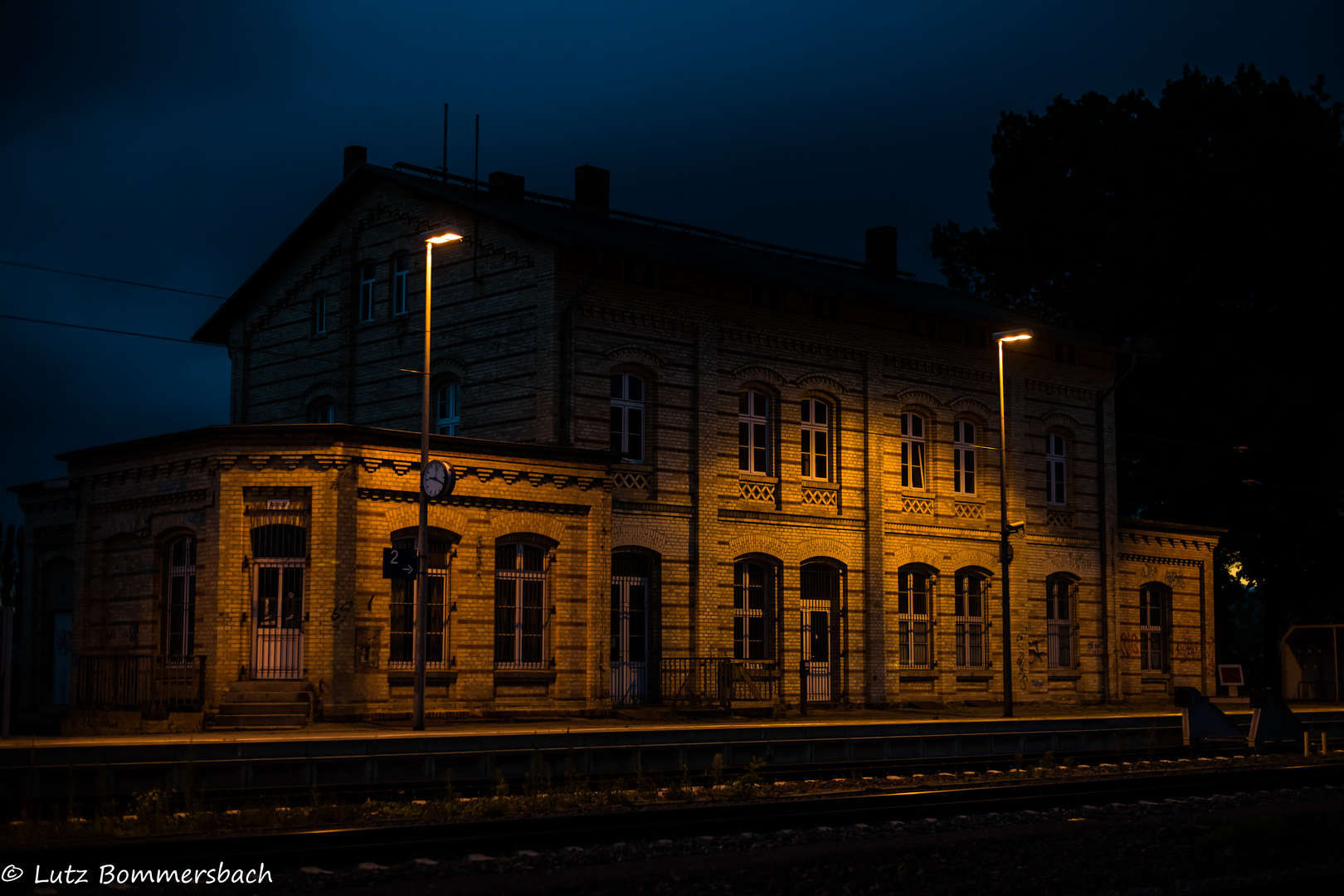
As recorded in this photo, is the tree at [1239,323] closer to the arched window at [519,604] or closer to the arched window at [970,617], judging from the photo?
the arched window at [970,617]

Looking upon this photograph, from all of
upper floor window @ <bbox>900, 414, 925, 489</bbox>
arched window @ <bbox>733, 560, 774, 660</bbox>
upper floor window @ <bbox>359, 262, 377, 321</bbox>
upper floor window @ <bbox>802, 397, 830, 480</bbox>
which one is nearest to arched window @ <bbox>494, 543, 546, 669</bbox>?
arched window @ <bbox>733, 560, 774, 660</bbox>

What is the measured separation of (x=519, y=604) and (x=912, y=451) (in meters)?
11.6

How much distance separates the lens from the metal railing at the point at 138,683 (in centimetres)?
2256

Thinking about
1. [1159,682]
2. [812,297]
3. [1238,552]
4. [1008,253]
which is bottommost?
[1159,682]

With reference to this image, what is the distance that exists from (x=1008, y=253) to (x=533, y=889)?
45498 millimetres

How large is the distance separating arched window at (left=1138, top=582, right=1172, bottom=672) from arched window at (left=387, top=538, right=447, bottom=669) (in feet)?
67.7

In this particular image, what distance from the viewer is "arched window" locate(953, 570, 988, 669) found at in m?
33.3

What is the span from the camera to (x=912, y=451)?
108ft

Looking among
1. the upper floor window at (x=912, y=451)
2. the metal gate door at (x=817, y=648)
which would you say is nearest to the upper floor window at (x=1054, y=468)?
the upper floor window at (x=912, y=451)

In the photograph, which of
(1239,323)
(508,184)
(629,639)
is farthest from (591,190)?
(1239,323)

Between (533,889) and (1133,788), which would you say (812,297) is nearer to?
(1133,788)

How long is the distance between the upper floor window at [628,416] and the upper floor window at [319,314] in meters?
7.82

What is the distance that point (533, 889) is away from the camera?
33.1ft

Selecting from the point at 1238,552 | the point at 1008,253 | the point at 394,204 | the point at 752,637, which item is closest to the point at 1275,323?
the point at 1238,552
